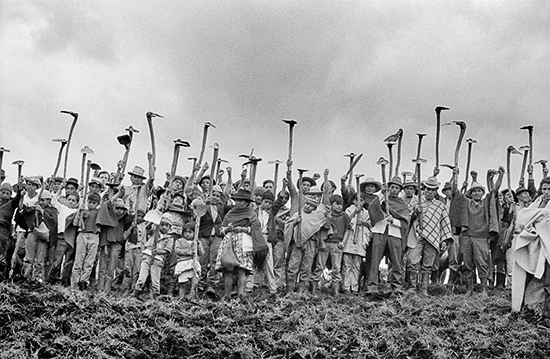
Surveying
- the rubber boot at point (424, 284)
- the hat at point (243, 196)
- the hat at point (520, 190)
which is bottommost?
the rubber boot at point (424, 284)

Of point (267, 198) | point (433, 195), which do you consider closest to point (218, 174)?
point (267, 198)

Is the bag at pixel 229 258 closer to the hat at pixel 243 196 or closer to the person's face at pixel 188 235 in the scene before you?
the hat at pixel 243 196

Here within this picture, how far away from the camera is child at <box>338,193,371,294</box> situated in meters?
14.0

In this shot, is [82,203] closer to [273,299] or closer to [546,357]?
[273,299]

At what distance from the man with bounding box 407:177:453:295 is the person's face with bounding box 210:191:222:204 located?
13.0ft

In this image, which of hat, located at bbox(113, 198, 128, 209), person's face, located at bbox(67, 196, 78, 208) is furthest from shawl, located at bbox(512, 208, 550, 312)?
person's face, located at bbox(67, 196, 78, 208)

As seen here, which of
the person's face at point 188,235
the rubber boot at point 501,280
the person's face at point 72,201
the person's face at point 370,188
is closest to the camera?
the person's face at point 188,235

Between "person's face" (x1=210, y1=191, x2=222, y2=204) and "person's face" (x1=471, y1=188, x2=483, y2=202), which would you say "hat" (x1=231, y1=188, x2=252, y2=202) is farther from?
"person's face" (x1=471, y1=188, x2=483, y2=202)

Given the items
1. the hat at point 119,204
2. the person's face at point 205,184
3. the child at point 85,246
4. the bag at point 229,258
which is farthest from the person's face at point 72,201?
the bag at point 229,258

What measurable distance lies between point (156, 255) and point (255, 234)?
1.84 m

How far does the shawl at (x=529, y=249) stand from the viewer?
11.5 meters

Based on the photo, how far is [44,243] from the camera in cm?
1372

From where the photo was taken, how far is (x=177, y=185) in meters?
13.5

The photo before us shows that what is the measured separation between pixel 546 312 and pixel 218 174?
835 cm
